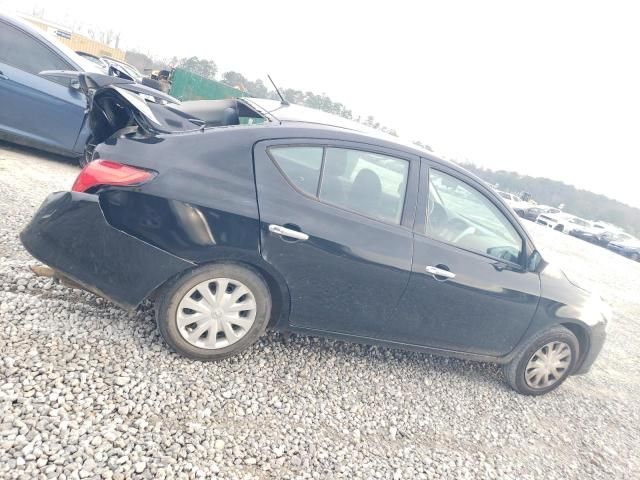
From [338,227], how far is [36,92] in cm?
485

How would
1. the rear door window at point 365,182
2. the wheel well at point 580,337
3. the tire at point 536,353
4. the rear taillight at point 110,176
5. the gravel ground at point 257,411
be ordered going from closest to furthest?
the gravel ground at point 257,411 < the rear taillight at point 110,176 < the rear door window at point 365,182 < the tire at point 536,353 < the wheel well at point 580,337

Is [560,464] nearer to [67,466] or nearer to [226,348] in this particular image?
[226,348]

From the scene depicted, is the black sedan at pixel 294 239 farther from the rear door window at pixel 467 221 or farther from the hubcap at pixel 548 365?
the hubcap at pixel 548 365

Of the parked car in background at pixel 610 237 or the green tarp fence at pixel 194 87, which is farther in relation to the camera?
the parked car in background at pixel 610 237

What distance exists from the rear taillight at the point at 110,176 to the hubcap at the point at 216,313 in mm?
700

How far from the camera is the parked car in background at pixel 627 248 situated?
27.2 meters

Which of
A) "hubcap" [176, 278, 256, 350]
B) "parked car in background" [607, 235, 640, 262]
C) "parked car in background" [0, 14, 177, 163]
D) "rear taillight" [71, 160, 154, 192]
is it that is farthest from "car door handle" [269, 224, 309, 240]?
"parked car in background" [607, 235, 640, 262]

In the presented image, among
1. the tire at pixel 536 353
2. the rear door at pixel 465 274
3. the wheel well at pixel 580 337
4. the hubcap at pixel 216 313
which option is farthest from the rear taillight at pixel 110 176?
the wheel well at pixel 580 337

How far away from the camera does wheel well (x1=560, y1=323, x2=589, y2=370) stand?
148 inches

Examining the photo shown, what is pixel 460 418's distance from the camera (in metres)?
3.20

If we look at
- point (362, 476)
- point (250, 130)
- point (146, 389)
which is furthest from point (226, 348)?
point (250, 130)

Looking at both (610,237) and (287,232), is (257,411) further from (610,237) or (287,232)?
(610,237)

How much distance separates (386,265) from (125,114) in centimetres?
194

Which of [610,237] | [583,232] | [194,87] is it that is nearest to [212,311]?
[194,87]
